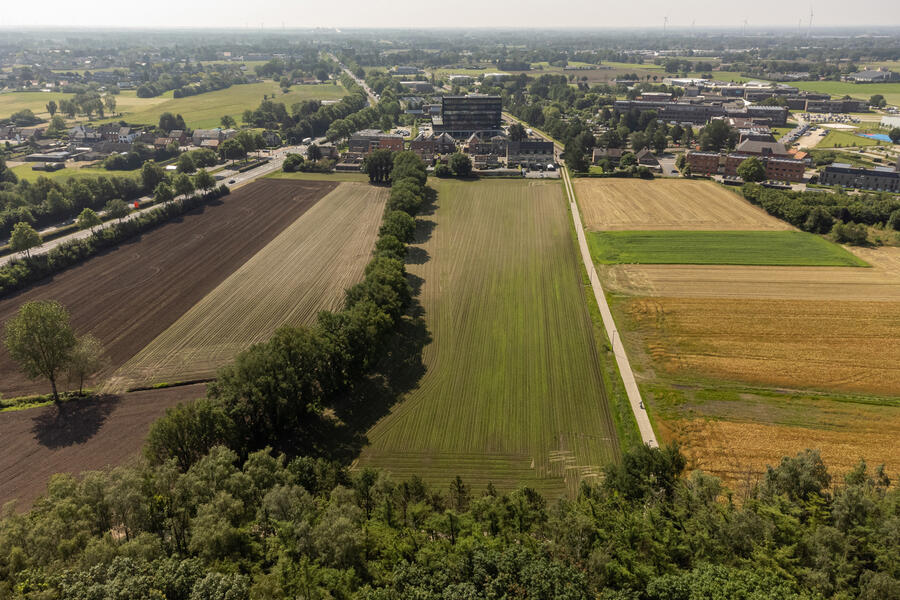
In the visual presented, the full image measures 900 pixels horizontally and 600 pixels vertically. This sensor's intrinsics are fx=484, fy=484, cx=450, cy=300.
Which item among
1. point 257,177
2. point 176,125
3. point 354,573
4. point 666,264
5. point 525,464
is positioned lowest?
point 525,464

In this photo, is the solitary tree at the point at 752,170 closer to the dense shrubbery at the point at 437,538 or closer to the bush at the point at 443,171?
the bush at the point at 443,171

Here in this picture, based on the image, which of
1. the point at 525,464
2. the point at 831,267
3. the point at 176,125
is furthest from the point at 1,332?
the point at 176,125

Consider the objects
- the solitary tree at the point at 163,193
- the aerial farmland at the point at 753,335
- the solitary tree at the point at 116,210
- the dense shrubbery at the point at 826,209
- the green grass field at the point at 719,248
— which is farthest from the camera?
the solitary tree at the point at 163,193

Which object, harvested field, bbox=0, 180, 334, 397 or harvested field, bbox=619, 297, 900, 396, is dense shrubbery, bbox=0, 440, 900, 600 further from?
harvested field, bbox=0, 180, 334, 397

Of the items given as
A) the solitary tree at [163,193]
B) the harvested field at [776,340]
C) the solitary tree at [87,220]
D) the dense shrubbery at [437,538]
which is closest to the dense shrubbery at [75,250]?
the solitary tree at [87,220]

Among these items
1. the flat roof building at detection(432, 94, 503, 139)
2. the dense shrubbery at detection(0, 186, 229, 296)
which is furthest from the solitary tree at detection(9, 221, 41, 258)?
the flat roof building at detection(432, 94, 503, 139)

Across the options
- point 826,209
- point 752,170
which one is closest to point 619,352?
point 826,209

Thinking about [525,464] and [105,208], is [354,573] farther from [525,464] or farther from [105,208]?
[105,208]
